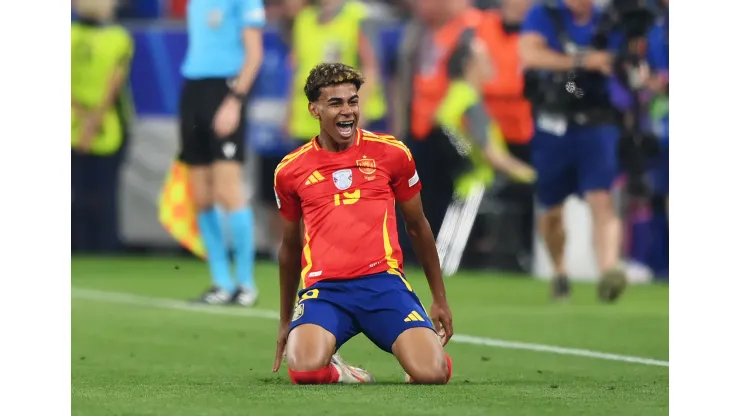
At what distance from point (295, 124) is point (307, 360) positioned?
9.33 m

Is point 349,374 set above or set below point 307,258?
below

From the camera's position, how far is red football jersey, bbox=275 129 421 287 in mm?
7586

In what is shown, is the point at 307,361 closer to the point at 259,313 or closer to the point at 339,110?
the point at 339,110

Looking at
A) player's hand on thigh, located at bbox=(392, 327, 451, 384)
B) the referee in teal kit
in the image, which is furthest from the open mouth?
the referee in teal kit

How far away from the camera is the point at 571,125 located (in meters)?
13.6

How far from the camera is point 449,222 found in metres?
16.7

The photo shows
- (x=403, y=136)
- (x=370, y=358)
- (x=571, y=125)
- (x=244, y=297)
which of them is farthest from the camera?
(x=403, y=136)

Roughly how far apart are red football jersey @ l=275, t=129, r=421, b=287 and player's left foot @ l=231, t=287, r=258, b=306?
4.88m

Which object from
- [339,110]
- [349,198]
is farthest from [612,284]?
[339,110]

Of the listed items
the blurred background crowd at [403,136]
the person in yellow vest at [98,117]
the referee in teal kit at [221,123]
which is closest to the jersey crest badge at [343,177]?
the referee in teal kit at [221,123]

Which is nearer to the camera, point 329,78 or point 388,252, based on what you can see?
point 329,78

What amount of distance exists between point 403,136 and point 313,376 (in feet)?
30.7
